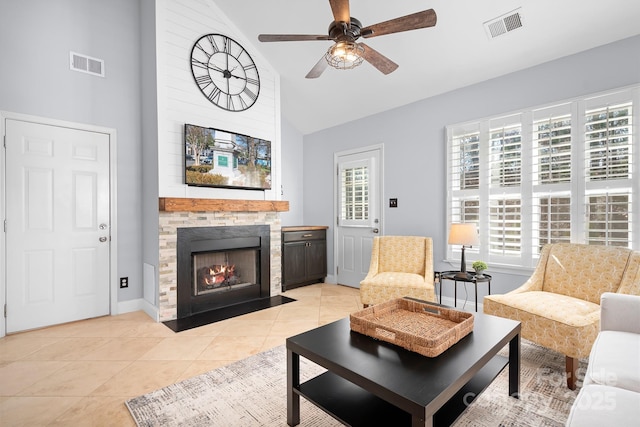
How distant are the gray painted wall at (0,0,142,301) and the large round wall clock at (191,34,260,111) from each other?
0.79 meters

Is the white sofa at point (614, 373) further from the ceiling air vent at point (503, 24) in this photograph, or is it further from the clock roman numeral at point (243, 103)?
the clock roman numeral at point (243, 103)

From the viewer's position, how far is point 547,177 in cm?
301

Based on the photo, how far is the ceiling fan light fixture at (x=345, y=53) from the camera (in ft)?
6.97

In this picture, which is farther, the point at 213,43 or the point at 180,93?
the point at 213,43

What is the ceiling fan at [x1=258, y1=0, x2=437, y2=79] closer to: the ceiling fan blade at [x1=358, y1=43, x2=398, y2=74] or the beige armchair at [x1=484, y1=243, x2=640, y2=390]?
the ceiling fan blade at [x1=358, y1=43, x2=398, y2=74]

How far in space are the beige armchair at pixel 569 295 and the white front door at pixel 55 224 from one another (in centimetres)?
394

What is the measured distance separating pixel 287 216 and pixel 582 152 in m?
3.87

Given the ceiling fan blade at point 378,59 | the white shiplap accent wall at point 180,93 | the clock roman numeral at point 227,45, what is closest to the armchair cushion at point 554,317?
the ceiling fan blade at point 378,59

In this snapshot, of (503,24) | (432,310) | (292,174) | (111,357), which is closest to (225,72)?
(292,174)

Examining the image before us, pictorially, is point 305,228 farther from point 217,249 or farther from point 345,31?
point 345,31

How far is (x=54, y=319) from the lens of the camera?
3.17 metres

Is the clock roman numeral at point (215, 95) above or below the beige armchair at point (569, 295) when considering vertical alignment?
above

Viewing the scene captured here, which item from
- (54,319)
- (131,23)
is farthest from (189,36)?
(54,319)

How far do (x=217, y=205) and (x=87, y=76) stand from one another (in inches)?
75.3
